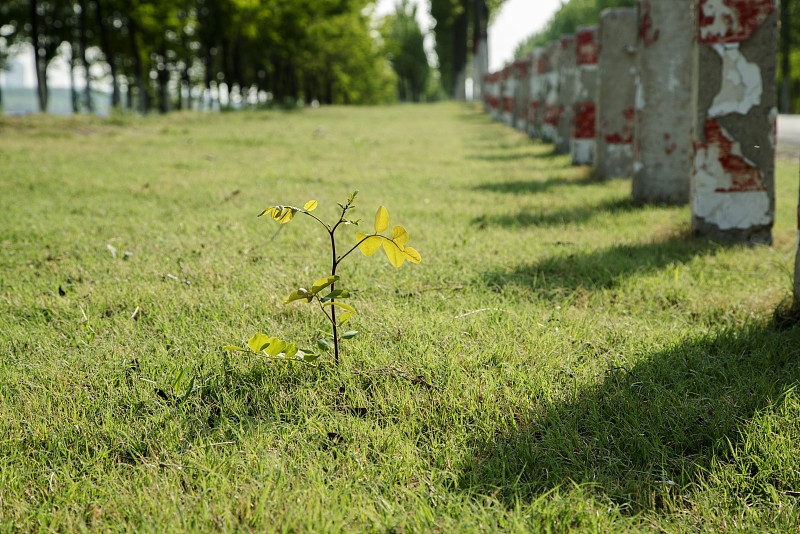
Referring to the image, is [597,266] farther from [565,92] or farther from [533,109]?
[533,109]

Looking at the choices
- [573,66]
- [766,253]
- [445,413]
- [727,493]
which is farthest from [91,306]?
[573,66]

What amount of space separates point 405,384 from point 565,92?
317 inches

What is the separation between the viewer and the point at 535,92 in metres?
11.7

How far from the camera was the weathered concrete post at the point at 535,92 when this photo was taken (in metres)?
10.8

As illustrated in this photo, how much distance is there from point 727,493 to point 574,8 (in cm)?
5599

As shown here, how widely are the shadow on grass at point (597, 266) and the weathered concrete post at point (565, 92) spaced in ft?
16.4

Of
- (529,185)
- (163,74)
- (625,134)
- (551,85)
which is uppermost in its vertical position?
(163,74)

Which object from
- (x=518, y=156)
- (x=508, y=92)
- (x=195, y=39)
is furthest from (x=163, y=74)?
(x=518, y=156)

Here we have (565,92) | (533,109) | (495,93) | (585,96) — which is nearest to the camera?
(585,96)

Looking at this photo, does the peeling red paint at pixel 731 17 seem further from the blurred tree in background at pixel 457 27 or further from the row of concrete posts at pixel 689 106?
the blurred tree in background at pixel 457 27

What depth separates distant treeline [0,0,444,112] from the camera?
948 inches

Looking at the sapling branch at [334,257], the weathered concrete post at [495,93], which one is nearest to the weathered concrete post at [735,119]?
the sapling branch at [334,257]

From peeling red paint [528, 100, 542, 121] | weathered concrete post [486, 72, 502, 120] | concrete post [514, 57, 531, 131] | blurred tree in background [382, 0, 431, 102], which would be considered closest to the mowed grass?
peeling red paint [528, 100, 542, 121]

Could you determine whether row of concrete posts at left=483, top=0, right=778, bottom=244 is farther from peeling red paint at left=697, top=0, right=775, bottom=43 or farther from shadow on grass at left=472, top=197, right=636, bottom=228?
shadow on grass at left=472, top=197, right=636, bottom=228
